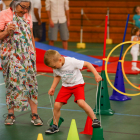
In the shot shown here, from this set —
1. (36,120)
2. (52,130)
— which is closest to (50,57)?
(52,130)

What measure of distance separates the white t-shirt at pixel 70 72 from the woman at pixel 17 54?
492mm

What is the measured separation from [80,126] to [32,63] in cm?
101

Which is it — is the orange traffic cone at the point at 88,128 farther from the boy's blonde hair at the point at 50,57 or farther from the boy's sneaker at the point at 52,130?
the boy's blonde hair at the point at 50,57

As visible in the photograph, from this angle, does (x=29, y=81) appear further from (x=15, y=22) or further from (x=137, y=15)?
(x=137, y=15)

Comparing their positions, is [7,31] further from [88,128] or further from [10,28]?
[88,128]

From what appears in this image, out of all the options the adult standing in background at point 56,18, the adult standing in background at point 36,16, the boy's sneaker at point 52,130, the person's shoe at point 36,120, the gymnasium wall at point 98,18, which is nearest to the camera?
the boy's sneaker at point 52,130

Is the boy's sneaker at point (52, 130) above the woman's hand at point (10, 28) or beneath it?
beneath

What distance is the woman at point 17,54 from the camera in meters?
3.84

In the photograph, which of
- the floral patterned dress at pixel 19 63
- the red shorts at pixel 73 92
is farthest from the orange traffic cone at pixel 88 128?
the floral patterned dress at pixel 19 63

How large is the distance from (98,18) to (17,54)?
12.4 m

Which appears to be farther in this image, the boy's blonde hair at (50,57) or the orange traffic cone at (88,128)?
the orange traffic cone at (88,128)

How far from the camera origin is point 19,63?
3.87 m

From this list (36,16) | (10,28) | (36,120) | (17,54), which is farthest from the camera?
(36,16)

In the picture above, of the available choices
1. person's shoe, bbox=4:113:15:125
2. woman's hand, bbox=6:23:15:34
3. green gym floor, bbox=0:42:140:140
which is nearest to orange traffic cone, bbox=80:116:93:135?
green gym floor, bbox=0:42:140:140
